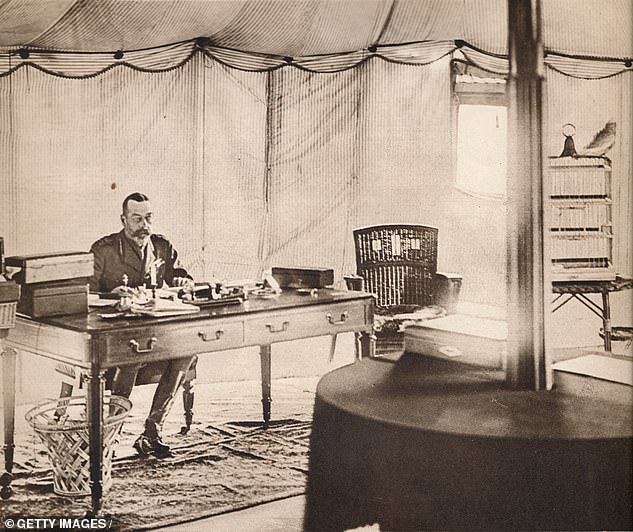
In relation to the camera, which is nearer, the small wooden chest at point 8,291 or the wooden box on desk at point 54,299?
the small wooden chest at point 8,291

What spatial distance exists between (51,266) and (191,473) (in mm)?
1077

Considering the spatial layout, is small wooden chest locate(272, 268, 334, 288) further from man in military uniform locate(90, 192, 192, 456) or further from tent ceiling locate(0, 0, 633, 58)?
tent ceiling locate(0, 0, 633, 58)

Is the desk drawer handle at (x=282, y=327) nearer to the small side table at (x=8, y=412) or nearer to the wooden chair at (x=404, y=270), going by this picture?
the small side table at (x=8, y=412)

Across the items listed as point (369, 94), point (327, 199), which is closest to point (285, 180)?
point (327, 199)

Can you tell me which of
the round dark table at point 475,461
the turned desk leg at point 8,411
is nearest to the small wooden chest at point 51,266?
the turned desk leg at point 8,411

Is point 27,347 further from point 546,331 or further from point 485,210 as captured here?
point 485,210

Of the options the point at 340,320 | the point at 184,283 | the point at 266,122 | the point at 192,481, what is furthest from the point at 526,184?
the point at 266,122

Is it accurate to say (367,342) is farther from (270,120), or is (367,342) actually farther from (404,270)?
(270,120)

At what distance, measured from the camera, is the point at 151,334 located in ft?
9.78

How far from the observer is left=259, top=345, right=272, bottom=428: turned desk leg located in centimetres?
405

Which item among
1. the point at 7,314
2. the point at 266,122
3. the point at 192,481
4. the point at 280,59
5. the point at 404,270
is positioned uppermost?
the point at 280,59

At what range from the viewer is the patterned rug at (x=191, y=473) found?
2896 mm

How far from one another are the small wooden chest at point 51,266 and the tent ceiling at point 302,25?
1.59 m

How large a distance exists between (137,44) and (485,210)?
2.77 m
